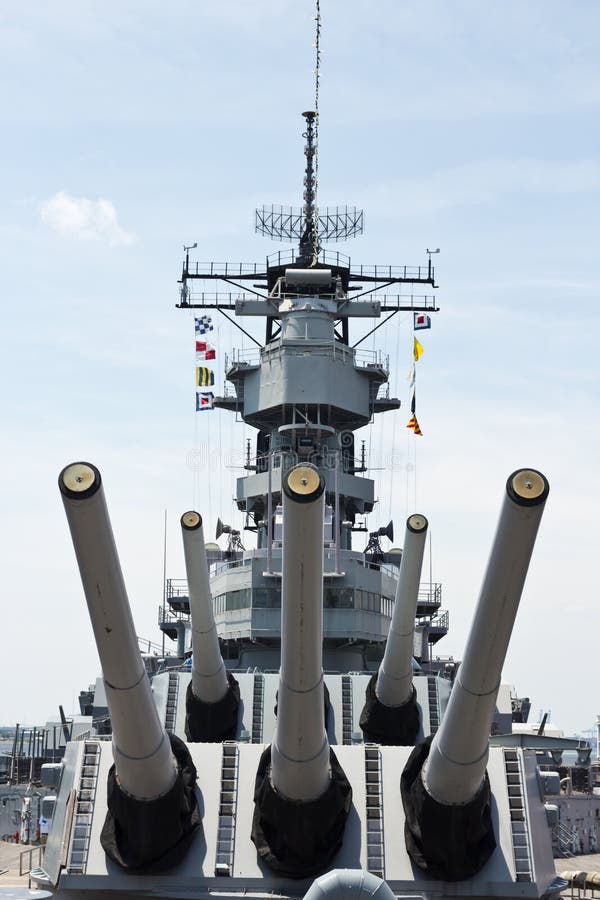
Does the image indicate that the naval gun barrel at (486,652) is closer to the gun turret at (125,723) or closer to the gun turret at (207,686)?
the gun turret at (125,723)

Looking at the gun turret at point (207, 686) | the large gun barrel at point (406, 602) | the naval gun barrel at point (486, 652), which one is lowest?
the naval gun barrel at point (486, 652)

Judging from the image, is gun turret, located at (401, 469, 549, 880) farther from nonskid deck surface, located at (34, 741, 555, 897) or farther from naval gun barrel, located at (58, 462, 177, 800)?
naval gun barrel, located at (58, 462, 177, 800)

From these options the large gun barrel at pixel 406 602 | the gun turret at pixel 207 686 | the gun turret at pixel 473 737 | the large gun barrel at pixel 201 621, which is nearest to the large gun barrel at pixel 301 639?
the gun turret at pixel 473 737

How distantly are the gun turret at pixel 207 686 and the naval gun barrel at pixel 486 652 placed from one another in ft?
15.4

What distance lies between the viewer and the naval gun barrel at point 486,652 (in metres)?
7.89

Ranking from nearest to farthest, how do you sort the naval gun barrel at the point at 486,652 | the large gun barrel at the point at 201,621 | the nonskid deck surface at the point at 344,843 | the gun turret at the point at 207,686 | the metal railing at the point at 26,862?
1. the naval gun barrel at the point at 486,652
2. the nonskid deck surface at the point at 344,843
3. the large gun barrel at the point at 201,621
4. the gun turret at the point at 207,686
5. the metal railing at the point at 26,862

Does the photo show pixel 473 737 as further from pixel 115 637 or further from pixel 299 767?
pixel 115 637

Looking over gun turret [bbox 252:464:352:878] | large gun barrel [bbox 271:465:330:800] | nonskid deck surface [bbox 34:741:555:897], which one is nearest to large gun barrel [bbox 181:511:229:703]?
nonskid deck surface [bbox 34:741:555:897]

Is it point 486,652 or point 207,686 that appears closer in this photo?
point 486,652

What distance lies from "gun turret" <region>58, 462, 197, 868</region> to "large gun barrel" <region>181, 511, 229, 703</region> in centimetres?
289

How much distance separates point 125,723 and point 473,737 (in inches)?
99.7

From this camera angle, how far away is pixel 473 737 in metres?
8.77

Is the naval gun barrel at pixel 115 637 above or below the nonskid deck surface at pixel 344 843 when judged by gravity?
above

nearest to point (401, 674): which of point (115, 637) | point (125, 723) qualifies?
point (125, 723)
